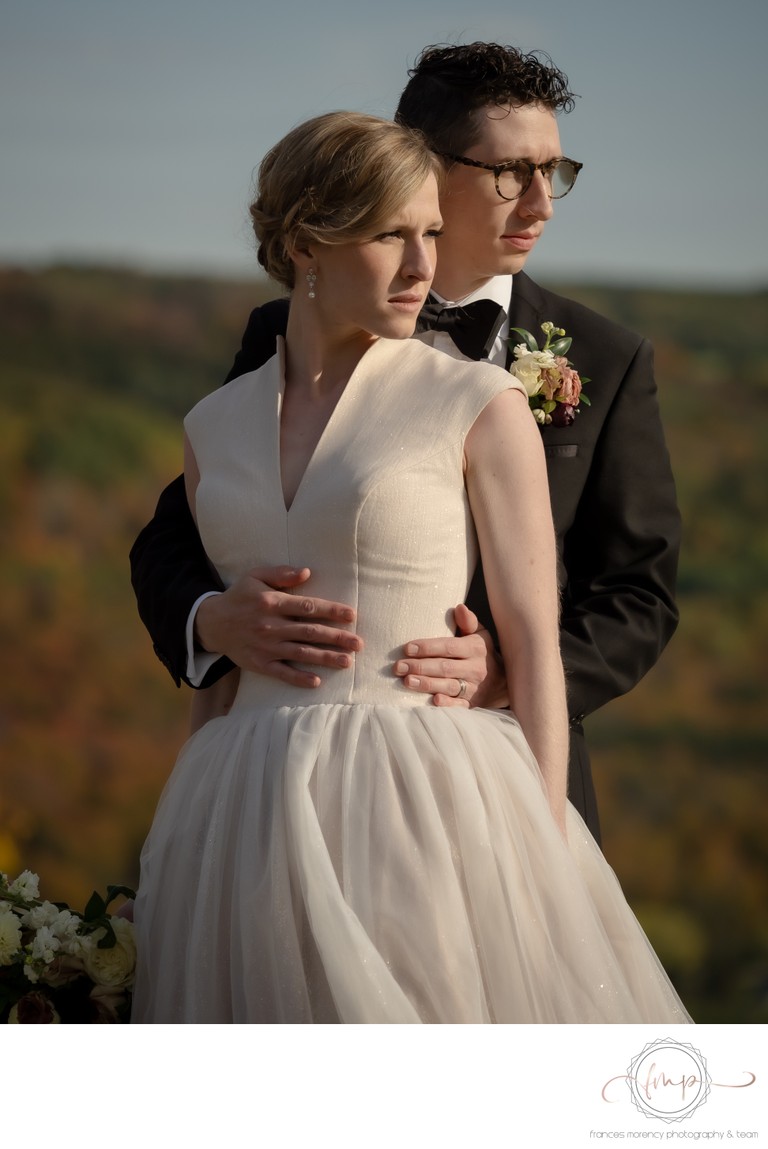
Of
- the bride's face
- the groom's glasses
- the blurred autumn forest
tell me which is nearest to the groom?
the groom's glasses

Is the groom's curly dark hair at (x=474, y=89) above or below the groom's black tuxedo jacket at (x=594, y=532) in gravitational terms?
above

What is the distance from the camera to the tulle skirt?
58.6 inches

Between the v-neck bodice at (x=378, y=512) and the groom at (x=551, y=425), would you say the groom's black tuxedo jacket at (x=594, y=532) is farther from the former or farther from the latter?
the v-neck bodice at (x=378, y=512)

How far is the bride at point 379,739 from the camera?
59.3 inches

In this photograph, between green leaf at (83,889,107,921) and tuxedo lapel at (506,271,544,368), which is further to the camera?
tuxedo lapel at (506,271,544,368)

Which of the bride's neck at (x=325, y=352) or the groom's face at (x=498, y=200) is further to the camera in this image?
the groom's face at (x=498, y=200)

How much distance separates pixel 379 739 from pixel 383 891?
0.17 m

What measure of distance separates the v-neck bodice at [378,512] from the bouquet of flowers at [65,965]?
1.07ft

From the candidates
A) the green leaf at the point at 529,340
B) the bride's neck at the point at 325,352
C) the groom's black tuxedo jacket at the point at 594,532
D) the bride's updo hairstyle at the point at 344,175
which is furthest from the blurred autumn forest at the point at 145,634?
the bride's updo hairstyle at the point at 344,175

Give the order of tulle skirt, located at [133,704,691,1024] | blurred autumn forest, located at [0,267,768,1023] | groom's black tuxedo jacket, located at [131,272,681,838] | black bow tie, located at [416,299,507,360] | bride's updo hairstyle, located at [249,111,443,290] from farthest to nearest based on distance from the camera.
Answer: blurred autumn forest, located at [0,267,768,1023]
black bow tie, located at [416,299,507,360]
groom's black tuxedo jacket, located at [131,272,681,838]
bride's updo hairstyle, located at [249,111,443,290]
tulle skirt, located at [133,704,691,1024]

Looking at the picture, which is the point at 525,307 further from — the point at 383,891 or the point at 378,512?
the point at 383,891

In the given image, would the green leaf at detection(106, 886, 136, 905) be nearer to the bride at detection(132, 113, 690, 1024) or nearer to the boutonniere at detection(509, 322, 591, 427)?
the bride at detection(132, 113, 690, 1024)

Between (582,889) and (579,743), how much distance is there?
50 cm

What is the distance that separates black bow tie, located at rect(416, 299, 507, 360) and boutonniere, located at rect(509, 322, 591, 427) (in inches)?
1.8
